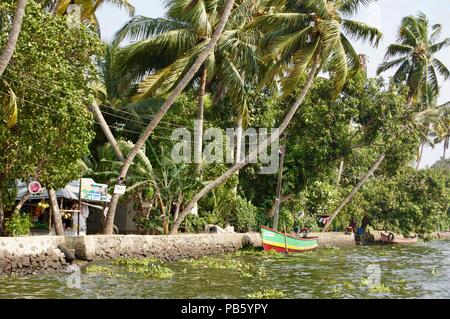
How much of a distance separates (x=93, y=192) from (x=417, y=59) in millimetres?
29183

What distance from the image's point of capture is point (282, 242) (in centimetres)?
3116

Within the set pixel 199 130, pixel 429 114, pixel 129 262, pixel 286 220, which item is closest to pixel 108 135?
pixel 199 130

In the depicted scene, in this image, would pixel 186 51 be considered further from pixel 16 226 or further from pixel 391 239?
pixel 391 239

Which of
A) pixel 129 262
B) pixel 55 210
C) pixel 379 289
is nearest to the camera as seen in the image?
pixel 379 289

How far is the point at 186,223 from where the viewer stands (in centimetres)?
3200

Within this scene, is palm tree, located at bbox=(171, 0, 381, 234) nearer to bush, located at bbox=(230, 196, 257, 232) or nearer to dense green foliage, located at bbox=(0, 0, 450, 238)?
dense green foliage, located at bbox=(0, 0, 450, 238)

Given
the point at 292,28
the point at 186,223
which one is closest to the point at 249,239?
the point at 186,223

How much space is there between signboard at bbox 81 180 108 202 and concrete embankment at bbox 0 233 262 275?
8.28 ft

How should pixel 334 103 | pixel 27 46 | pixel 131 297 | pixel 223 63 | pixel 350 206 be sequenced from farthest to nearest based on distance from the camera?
1. pixel 350 206
2. pixel 334 103
3. pixel 223 63
4. pixel 27 46
5. pixel 131 297

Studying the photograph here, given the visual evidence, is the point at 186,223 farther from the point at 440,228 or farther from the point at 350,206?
the point at 440,228

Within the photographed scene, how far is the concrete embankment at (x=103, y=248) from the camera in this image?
1883 cm

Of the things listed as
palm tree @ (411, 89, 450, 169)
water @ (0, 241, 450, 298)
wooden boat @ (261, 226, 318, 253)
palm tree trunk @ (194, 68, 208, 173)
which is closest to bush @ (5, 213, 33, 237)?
water @ (0, 241, 450, 298)

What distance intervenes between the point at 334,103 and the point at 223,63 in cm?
1192

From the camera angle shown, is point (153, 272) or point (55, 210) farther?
point (55, 210)
